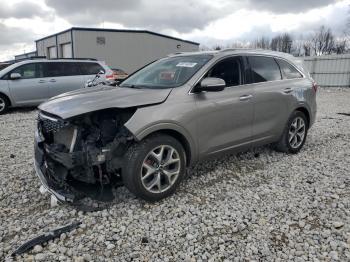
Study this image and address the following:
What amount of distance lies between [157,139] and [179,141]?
409 millimetres

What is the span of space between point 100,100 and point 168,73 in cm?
125

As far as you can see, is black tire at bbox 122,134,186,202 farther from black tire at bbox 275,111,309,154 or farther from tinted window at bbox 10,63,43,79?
tinted window at bbox 10,63,43,79

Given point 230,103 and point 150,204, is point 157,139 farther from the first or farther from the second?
point 230,103

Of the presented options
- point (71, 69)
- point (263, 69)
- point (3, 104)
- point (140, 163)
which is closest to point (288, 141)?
point (263, 69)

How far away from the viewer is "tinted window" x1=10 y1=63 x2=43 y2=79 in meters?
10.3

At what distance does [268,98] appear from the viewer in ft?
15.9

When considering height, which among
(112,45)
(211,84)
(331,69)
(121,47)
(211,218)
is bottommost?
(211,218)

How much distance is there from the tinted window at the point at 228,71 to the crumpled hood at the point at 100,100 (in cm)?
87

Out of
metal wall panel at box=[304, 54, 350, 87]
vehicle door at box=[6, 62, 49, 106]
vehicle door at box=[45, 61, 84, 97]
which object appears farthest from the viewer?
metal wall panel at box=[304, 54, 350, 87]

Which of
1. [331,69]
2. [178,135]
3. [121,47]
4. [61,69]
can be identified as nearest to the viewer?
[178,135]

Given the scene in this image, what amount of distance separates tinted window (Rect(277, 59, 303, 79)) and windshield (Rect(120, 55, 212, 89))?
167cm

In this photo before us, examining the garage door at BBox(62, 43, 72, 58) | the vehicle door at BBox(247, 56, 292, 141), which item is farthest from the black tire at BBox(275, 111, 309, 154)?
the garage door at BBox(62, 43, 72, 58)

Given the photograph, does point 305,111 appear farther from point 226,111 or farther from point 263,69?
point 226,111

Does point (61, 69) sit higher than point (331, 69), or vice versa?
point (331, 69)
